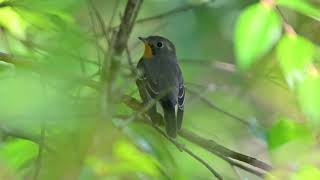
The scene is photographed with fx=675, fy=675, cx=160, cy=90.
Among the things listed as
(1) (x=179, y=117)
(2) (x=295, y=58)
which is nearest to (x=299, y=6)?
(2) (x=295, y=58)

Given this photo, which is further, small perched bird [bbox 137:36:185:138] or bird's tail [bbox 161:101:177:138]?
small perched bird [bbox 137:36:185:138]

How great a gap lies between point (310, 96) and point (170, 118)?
1.51 m

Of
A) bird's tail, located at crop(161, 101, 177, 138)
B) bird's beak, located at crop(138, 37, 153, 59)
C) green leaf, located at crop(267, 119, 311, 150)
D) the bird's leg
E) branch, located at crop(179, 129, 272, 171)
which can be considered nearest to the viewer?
green leaf, located at crop(267, 119, 311, 150)

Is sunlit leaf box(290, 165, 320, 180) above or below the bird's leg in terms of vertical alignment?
above

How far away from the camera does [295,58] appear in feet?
3.76

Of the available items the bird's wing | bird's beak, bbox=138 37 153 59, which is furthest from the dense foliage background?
bird's beak, bbox=138 37 153 59

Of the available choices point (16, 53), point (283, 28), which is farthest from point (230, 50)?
point (283, 28)

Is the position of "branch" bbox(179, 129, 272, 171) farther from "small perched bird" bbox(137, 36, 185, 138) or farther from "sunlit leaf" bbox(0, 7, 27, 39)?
"sunlit leaf" bbox(0, 7, 27, 39)

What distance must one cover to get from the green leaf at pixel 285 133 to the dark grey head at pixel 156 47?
1.83 metres

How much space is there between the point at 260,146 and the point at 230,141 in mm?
938

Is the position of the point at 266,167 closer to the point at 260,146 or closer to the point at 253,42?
the point at 253,42

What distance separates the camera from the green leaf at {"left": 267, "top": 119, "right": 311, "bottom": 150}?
130cm

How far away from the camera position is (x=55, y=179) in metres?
0.97

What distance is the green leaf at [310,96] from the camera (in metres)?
1.12
